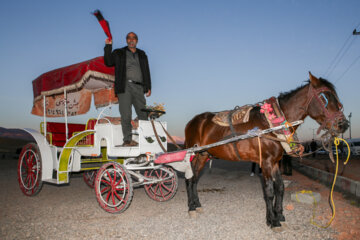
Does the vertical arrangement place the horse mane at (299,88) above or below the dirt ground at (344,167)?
above

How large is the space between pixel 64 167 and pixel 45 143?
0.94 metres

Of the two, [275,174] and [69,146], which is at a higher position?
[69,146]

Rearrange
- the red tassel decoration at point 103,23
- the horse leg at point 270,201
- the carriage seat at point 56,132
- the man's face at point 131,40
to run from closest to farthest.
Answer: the horse leg at point 270,201, the red tassel decoration at point 103,23, the man's face at point 131,40, the carriage seat at point 56,132

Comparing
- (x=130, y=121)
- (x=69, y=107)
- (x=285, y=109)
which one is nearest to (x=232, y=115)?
(x=285, y=109)

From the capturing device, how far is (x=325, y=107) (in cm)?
367

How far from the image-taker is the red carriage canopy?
5.59 metres

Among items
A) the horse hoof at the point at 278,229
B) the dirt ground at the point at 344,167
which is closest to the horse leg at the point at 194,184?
the horse hoof at the point at 278,229

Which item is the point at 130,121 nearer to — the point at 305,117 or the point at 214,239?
the point at 214,239

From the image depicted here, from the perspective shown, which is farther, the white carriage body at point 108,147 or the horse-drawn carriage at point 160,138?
the white carriage body at point 108,147

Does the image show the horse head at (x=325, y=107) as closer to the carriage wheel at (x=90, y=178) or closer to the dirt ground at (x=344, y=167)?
the carriage wheel at (x=90, y=178)

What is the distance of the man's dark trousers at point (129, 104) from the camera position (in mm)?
5082

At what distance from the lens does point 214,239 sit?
3662 millimetres

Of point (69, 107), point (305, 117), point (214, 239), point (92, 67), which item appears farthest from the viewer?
point (69, 107)

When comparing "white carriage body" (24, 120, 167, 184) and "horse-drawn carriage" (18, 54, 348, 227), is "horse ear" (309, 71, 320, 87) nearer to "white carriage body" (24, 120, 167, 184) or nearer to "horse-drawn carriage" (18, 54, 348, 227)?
"horse-drawn carriage" (18, 54, 348, 227)
